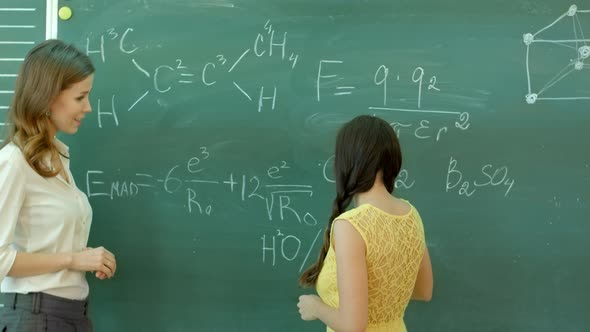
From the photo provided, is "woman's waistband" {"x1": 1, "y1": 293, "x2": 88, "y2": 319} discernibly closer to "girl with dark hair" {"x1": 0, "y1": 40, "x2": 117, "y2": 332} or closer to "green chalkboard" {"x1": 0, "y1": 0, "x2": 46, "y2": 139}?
"girl with dark hair" {"x1": 0, "y1": 40, "x2": 117, "y2": 332}

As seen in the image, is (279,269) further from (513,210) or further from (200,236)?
(513,210)

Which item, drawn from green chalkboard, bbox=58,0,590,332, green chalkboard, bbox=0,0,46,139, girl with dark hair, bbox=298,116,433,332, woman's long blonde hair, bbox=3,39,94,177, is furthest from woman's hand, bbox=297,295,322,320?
green chalkboard, bbox=0,0,46,139

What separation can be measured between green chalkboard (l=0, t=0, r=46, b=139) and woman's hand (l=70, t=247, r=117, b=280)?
1006mm

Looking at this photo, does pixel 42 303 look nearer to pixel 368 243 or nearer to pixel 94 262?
pixel 94 262

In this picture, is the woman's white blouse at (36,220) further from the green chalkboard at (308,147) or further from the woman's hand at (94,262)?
the green chalkboard at (308,147)

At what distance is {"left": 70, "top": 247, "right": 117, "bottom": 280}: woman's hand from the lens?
196cm

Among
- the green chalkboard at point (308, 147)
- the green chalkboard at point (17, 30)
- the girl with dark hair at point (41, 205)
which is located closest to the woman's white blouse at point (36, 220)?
the girl with dark hair at point (41, 205)

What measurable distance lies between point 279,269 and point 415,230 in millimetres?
924

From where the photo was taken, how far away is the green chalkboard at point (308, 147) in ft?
7.98

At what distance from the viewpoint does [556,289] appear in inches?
96.1

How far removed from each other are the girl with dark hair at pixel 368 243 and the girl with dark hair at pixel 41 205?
0.81m

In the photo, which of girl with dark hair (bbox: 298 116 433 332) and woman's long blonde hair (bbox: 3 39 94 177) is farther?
woman's long blonde hair (bbox: 3 39 94 177)

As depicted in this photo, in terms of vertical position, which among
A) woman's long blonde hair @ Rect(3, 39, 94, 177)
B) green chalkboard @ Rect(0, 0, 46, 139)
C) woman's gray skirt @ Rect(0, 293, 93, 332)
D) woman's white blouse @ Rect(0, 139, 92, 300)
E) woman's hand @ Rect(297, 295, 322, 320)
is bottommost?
woman's gray skirt @ Rect(0, 293, 93, 332)

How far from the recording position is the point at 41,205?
1913 millimetres
